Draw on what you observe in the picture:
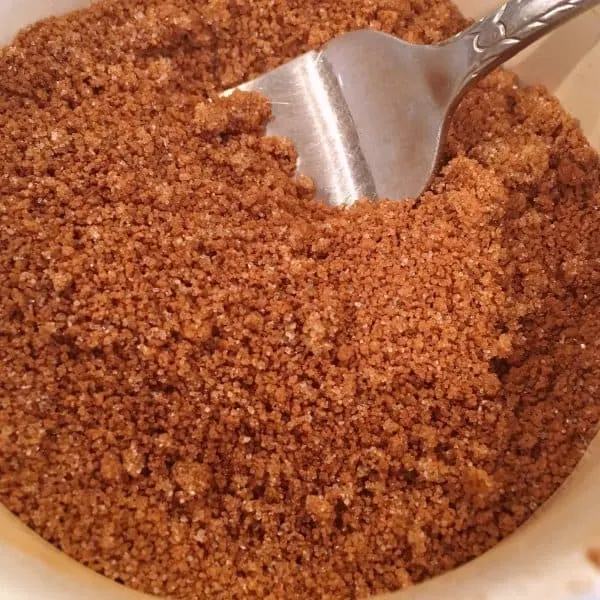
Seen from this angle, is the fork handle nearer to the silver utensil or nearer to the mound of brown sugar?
Result: the silver utensil

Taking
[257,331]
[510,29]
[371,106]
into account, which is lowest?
[257,331]

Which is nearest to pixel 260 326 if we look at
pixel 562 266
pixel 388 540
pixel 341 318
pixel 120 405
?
pixel 341 318

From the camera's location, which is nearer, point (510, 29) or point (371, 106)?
point (510, 29)

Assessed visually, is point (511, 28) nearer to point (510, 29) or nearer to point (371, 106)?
point (510, 29)

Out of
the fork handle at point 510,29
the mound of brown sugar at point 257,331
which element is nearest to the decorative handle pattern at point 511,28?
the fork handle at point 510,29

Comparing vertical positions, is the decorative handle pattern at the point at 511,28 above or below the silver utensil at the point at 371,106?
above

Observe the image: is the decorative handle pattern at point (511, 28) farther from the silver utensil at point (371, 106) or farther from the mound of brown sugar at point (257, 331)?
the mound of brown sugar at point (257, 331)

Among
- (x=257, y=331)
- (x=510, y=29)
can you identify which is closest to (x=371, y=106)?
(x=510, y=29)

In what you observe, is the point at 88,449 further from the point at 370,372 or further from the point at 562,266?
the point at 562,266
